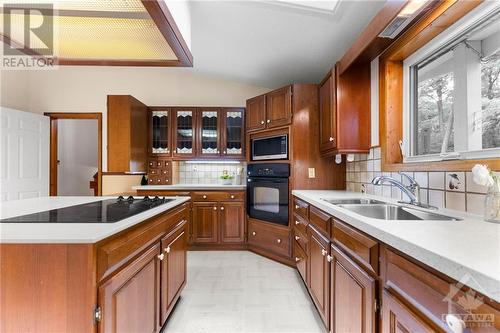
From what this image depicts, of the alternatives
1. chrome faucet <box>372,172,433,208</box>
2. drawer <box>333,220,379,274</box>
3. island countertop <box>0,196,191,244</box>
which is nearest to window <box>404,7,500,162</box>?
chrome faucet <box>372,172,433,208</box>

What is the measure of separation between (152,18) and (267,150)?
6.97 ft

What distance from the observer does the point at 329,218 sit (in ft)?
4.83

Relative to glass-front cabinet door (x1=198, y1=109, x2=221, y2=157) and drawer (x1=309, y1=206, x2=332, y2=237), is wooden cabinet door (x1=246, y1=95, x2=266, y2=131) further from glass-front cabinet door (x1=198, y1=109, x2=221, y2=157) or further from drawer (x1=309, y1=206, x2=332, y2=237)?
drawer (x1=309, y1=206, x2=332, y2=237)

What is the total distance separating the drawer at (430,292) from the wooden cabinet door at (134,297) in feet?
3.43

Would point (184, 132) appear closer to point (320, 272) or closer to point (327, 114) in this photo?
point (327, 114)

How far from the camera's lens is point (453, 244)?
695 millimetres

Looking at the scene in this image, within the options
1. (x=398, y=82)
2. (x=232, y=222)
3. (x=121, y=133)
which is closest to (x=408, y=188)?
(x=398, y=82)

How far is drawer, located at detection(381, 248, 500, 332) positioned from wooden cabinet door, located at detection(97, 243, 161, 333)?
1.05 m

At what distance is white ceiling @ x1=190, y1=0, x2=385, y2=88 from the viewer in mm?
2088

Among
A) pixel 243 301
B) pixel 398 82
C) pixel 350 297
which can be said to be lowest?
pixel 243 301

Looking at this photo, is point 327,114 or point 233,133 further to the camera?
point 233,133

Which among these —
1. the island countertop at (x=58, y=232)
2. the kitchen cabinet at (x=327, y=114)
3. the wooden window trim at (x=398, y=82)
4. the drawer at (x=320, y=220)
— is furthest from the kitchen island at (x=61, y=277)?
the kitchen cabinet at (x=327, y=114)

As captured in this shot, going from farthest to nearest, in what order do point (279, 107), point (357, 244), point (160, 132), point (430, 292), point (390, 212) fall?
point (160, 132), point (279, 107), point (390, 212), point (357, 244), point (430, 292)

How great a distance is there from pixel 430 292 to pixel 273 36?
2.57 meters
